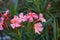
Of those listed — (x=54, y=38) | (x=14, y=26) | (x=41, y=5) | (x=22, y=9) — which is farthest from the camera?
(x=22, y=9)

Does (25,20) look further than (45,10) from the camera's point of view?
No

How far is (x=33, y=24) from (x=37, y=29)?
0.07m

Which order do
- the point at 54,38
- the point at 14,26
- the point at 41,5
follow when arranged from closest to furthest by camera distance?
the point at 14,26 → the point at 54,38 → the point at 41,5

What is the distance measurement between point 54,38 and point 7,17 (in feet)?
1.28

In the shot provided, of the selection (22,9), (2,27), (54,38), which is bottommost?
(54,38)

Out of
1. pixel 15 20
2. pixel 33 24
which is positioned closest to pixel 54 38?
pixel 33 24

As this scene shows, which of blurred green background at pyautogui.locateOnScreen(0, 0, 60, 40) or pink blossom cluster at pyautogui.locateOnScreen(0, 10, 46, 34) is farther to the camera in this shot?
blurred green background at pyautogui.locateOnScreen(0, 0, 60, 40)

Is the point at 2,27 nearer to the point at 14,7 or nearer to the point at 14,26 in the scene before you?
the point at 14,26

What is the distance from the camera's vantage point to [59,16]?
1593 mm

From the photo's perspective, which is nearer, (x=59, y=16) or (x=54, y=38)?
(x=54, y=38)

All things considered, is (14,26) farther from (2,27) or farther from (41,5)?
(41,5)

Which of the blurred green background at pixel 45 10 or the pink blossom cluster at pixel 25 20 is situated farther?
the blurred green background at pixel 45 10

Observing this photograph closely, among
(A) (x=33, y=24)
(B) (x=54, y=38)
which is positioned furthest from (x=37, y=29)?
(B) (x=54, y=38)

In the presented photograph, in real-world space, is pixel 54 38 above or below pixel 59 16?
below
